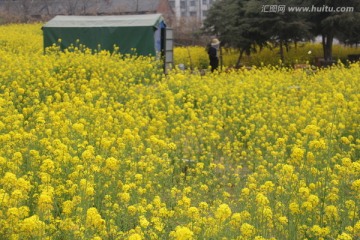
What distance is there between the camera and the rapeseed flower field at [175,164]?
3721mm

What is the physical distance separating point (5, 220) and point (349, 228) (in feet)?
7.89

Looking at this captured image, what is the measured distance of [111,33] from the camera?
17609mm

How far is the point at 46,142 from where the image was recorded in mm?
5059

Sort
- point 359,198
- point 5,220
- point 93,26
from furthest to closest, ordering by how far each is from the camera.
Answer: point 93,26
point 359,198
point 5,220

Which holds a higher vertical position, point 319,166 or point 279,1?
point 279,1

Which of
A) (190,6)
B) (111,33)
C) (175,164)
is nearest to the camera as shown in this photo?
(175,164)

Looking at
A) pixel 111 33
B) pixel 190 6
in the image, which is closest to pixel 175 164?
pixel 111 33

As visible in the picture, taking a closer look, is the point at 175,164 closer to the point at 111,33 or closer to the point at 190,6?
the point at 111,33

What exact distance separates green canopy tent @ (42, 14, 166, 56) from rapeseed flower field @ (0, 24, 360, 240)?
575 cm

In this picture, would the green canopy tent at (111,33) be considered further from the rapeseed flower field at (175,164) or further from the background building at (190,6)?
the background building at (190,6)

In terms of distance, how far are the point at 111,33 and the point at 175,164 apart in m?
12.1

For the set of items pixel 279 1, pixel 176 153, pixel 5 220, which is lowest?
pixel 176 153

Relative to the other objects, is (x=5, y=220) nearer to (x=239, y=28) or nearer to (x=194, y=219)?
(x=194, y=219)

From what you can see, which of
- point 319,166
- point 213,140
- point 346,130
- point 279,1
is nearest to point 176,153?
point 213,140
